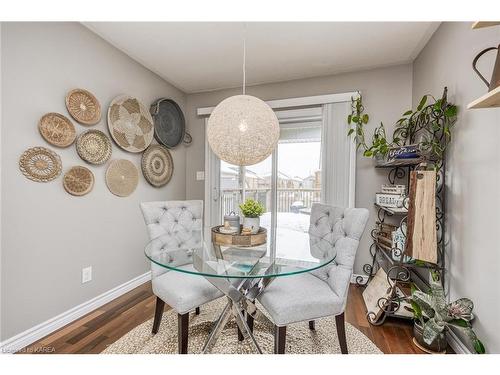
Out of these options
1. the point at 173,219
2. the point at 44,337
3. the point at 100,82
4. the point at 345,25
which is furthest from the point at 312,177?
the point at 44,337

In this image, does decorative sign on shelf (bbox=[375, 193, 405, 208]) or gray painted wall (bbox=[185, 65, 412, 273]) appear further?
gray painted wall (bbox=[185, 65, 412, 273])

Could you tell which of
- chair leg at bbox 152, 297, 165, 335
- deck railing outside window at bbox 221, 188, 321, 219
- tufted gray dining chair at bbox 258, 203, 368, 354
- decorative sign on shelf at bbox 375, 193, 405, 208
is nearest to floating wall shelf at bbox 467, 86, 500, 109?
tufted gray dining chair at bbox 258, 203, 368, 354

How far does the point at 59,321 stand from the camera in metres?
1.84

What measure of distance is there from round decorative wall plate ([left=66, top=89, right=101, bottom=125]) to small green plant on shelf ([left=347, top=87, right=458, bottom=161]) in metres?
2.37

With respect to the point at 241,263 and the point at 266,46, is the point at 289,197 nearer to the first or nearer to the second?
the point at 266,46

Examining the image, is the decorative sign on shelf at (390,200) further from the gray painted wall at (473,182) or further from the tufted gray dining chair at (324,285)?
the tufted gray dining chair at (324,285)

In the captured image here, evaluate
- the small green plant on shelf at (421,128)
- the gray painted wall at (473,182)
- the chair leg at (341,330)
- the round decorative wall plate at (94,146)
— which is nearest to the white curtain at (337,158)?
the small green plant on shelf at (421,128)

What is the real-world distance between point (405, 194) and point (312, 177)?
1.03 m

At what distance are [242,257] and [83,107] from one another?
177cm

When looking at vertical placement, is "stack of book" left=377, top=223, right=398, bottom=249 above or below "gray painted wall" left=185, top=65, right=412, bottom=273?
below

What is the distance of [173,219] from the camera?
196 cm

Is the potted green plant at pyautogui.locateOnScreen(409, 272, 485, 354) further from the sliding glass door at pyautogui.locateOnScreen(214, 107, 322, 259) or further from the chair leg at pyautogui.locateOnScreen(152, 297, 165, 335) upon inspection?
the chair leg at pyautogui.locateOnScreen(152, 297, 165, 335)

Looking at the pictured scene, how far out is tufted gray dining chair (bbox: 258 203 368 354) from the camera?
134cm

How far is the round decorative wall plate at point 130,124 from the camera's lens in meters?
2.24
